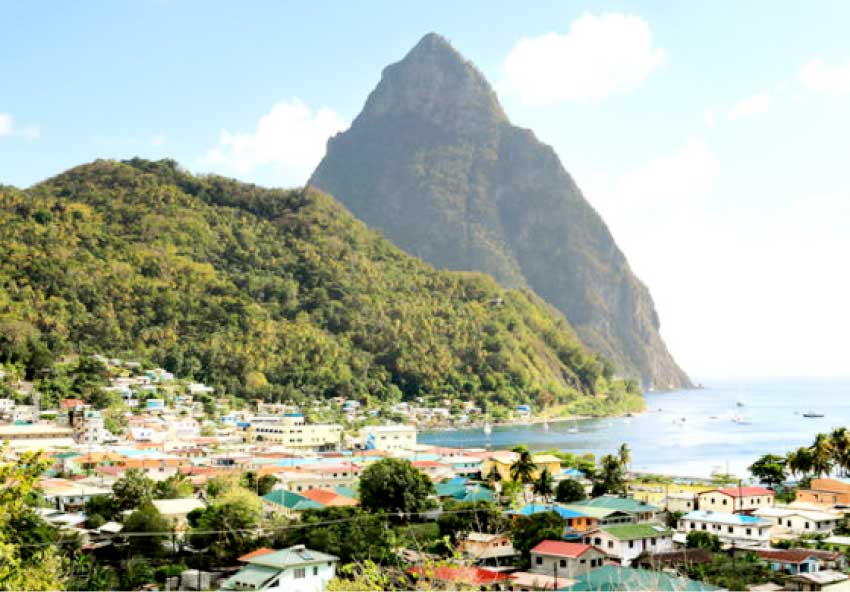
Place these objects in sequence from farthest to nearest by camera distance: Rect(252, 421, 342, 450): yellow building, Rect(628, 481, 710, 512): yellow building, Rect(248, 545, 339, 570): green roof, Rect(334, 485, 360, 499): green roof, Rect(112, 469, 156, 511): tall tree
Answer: Rect(252, 421, 342, 450): yellow building, Rect(334, 485, 360, 499): green roof, Rect(628, 481, 710, 512): yellow building, Rect(112, 469, 156, 511): tall tree, Rect(248, 545, 339, 570): green roof

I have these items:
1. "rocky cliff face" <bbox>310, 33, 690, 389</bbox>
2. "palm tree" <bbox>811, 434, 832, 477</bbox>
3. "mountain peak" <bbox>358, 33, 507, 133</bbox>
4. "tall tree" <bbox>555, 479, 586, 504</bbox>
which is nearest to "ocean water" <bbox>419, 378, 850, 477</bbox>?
"palm tree" <bbox>811, 434, 832, 477</bbox>

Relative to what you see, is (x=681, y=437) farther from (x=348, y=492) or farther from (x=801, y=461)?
(x=348, y=492)

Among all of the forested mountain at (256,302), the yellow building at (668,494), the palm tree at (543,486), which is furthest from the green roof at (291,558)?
the forested mountain at (256,302)

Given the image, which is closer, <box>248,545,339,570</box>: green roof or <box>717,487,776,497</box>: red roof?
<box>248,545,339,570</box>: green roof

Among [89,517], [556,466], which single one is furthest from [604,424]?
[89,517]

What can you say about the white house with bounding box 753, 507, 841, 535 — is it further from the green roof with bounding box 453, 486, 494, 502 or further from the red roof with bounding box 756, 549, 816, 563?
the green roof with bounding box 453, 486, 494, 502

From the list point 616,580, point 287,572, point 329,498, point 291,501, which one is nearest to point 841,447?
point 329,498
